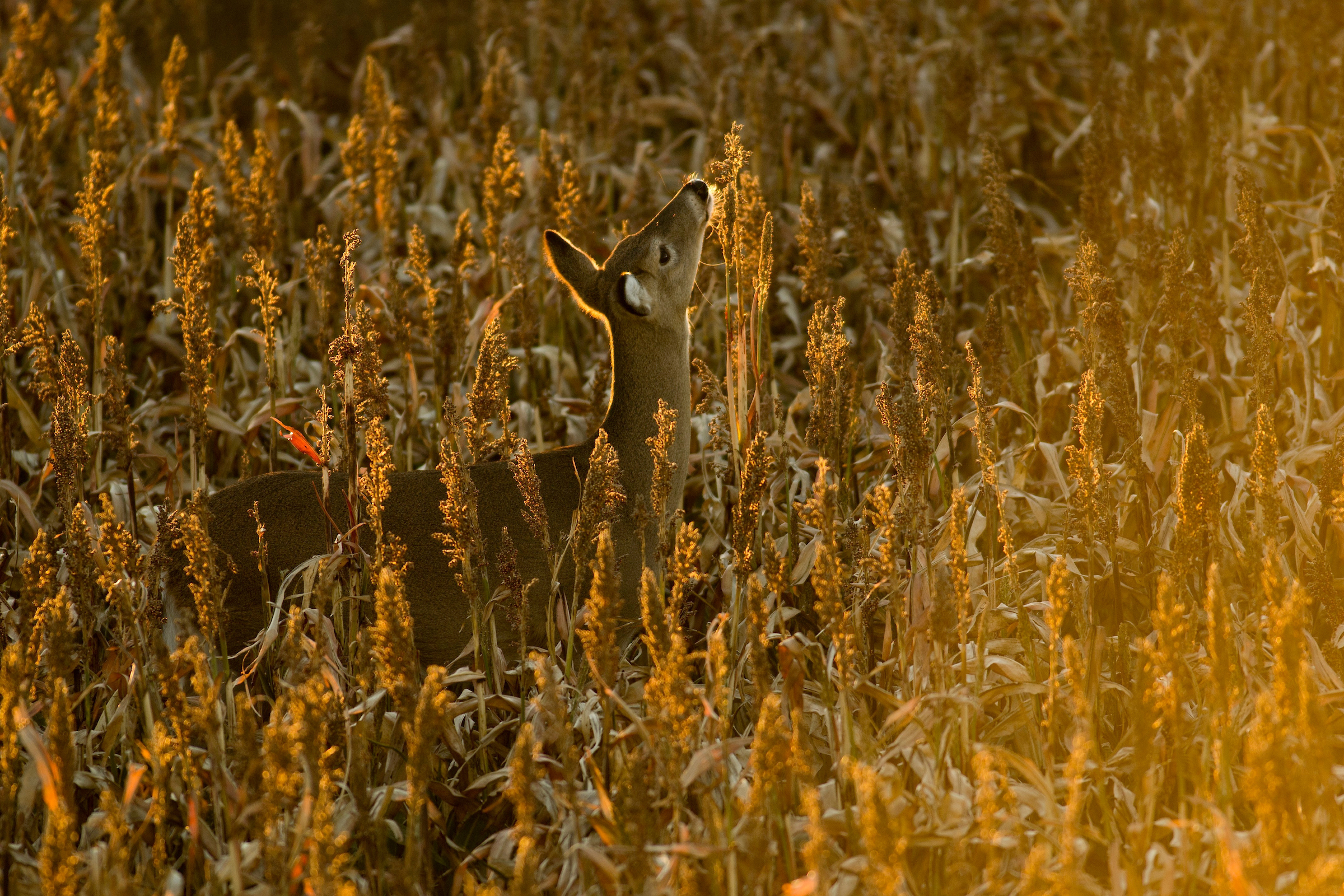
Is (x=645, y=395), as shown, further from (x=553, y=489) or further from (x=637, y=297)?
(x=553, y=489)

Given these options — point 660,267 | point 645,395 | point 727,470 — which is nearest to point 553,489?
point 645,395

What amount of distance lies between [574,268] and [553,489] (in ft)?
2.88

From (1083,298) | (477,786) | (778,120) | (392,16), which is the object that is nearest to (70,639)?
(477,786)

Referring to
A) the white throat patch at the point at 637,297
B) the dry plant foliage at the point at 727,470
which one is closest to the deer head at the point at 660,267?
the white throat patch at the point at 637,297

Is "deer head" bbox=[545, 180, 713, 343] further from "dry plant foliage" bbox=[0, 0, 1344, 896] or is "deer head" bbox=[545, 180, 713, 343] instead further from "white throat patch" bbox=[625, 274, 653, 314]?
"dry plant foliage" bbox=[0, 0, 1344, 896]

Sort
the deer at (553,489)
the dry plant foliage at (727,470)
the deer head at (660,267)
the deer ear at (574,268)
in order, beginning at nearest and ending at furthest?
the dry plant foliage at (727,470)
the deer at (553,489)
the deer head at (660,267)
the deer ear at (574,268)

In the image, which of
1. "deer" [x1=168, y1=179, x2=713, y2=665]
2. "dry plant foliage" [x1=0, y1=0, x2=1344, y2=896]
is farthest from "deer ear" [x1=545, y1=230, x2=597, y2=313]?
"dry plant foliage" [x1=0, y1=0, x2=1344, y2=896]

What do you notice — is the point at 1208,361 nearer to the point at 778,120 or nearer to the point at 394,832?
the point at 778,120

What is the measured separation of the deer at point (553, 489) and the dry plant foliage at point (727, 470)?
10 cm

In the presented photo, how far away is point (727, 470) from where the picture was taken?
14.1 feet

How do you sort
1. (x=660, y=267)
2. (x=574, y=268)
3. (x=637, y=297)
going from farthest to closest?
(x=574, y=268) < (x=660, y=267) < (x=637, y=297)

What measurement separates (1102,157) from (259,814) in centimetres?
341

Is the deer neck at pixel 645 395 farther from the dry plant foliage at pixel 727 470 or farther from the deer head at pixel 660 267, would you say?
the dry plant foliage at pixel 727 470

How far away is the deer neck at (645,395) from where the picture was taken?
4.18 metres
